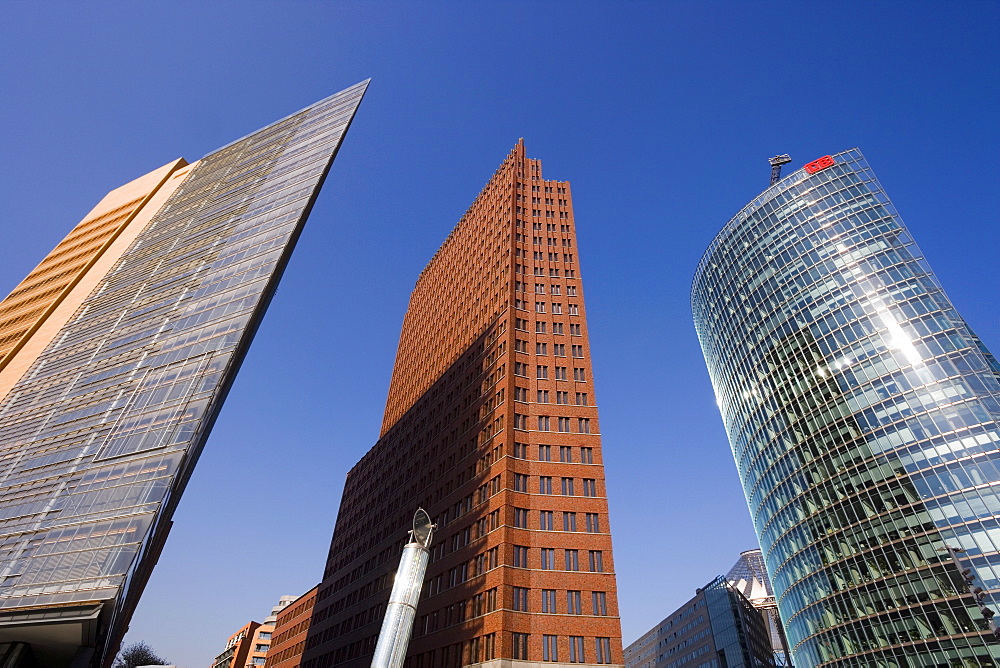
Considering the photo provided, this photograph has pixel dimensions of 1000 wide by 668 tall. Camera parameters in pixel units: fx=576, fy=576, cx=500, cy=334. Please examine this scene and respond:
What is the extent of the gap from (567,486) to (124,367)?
51089 mm

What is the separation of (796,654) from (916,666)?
27.6m

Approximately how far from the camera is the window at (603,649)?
49281 millimetres

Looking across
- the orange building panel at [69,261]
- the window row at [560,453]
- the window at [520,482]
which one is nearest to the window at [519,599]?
the window at [520,482]

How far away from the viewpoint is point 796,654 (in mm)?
91875

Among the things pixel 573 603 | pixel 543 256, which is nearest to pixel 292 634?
pixel 573 603

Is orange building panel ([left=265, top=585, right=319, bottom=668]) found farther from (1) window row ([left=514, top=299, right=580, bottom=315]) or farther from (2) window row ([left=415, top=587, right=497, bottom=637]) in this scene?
(1) window row ([left=514, top=299, right=580, bottom=315])

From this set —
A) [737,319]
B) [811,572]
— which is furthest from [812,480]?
[737,319]

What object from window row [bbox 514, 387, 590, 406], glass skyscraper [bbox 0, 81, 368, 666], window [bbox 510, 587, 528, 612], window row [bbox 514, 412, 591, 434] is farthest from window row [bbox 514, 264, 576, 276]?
window [bbox 510, 587, 528, 612]

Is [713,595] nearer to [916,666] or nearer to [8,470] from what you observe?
[916,666]

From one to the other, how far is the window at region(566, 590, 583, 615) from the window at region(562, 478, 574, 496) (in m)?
9.85

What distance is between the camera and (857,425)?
84.6 metres

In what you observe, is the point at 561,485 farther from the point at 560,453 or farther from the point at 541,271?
the point at 541,271

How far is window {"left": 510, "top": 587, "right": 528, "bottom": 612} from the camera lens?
168 ft

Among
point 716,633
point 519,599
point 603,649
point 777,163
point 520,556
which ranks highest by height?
point 777,163
